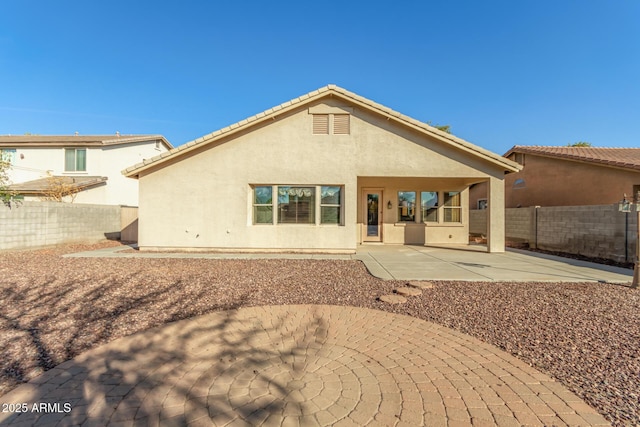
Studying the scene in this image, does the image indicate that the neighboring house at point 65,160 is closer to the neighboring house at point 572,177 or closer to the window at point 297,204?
the window at point 297,204

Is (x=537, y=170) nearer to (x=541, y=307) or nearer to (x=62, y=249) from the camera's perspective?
(x=541, y=307)

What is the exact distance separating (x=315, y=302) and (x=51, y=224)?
540 inches

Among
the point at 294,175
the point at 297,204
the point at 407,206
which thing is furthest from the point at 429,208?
the point at 294,175

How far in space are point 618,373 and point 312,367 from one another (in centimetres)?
332

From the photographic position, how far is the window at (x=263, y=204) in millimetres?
11359

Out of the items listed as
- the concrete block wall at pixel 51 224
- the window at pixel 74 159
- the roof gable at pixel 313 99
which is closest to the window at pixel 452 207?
the roof gable at pixel 313 99

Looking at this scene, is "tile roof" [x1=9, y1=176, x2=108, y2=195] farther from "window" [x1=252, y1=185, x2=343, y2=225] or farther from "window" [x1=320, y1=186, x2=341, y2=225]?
"window" [x1=320, y1=186, x2=341, y2=225]

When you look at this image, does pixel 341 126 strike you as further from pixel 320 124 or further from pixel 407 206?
pixel 407 206

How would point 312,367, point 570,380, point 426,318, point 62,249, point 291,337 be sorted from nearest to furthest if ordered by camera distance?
point 570,380 < point 312,367 < point 291,337 < point 426,318 < point 62,249

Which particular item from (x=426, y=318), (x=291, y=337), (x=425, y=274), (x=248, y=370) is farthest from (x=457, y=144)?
(x=248, y=370)

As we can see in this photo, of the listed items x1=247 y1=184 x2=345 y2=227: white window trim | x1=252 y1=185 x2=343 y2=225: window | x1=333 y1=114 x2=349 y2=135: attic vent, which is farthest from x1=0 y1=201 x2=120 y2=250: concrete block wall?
x1=333 y1=114 x2=349 y2=135: attic vent

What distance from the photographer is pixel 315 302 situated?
548cm

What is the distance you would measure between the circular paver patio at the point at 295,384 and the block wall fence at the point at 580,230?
907cm

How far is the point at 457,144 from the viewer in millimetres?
10789
